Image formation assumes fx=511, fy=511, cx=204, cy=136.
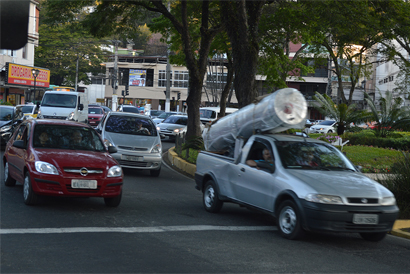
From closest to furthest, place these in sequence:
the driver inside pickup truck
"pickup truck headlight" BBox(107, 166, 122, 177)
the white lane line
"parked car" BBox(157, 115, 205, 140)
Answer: the white lane line, the driver inside pickup truck, "pickup truck headlight" BBox(107, 166, 122, 177), "parked car" BBox(157, 115, 205, 140)

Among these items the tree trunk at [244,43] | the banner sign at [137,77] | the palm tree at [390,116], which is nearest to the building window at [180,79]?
the banner sign at [137,77]

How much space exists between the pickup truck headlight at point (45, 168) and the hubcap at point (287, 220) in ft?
12.1

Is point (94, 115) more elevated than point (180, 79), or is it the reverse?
point (180, 79)

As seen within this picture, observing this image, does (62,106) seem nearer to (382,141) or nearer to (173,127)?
(173,127)

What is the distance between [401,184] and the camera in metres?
9.88

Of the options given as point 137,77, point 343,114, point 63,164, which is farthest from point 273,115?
point 137,77

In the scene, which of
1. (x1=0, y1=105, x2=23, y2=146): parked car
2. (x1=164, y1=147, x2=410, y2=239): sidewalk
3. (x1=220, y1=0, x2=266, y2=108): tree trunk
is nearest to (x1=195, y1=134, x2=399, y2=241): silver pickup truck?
(x1=164, y1=147, x2=410, y2=239): sidewalk

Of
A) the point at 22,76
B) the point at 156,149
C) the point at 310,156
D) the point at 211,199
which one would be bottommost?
the point at 211,199

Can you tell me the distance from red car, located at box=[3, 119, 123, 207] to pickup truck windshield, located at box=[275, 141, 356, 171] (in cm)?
290

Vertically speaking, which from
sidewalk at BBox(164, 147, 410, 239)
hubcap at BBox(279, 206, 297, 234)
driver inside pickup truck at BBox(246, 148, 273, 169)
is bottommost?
sidewalk at BBox(164, 147, 410, 239)

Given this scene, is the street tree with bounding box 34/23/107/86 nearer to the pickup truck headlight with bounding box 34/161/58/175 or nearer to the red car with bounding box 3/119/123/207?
the red car with bounding box 3/119/123/207

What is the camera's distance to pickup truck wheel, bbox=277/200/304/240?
7203 millimetres

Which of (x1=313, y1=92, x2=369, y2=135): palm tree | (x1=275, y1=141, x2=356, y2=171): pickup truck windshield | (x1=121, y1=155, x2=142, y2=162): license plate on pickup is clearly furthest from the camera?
(x1=313, y1=92, x2=369, y2=135): palm tree

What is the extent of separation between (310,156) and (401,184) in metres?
2.79
